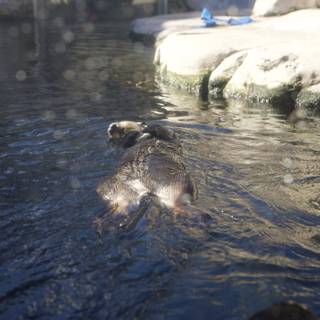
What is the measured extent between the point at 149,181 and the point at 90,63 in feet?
31.6

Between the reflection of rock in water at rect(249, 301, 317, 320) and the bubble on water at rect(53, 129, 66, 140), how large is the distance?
4896mm

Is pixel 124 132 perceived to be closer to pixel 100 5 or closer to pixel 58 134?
pixel 58 134

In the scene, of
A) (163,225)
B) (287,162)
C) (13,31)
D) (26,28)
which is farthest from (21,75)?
(26,28)

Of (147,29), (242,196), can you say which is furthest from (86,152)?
(147,29)

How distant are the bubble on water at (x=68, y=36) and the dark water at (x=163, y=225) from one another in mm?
10204

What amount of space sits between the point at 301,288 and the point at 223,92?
22.9 ft

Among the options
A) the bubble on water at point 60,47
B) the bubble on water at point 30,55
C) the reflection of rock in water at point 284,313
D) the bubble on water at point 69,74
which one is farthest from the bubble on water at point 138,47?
the reflection of rock in water at point 284,313

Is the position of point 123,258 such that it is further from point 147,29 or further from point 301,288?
point 147,29

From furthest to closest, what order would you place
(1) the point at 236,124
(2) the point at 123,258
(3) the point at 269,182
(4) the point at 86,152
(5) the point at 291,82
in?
(5) the point at 291,82, (1) the point at 236,124, (4) the point at 86,152, (3) the point at 269,182, (2) the point at 123,258

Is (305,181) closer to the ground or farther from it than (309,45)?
closer to the ground

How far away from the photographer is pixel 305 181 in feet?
16.9

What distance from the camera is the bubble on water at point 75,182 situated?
4922 mm

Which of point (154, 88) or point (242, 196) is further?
point (154, 88)

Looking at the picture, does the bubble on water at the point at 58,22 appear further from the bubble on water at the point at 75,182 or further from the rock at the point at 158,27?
the bubble on water at the point at 75,182
